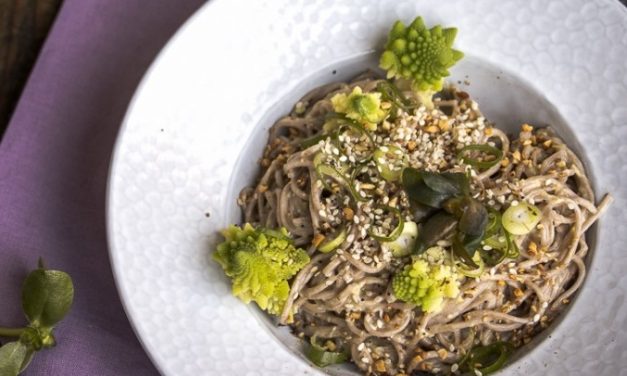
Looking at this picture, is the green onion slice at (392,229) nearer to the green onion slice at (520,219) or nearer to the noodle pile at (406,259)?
the noodle pile at (406,259)

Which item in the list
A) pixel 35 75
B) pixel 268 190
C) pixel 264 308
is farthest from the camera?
A: pixel 35 75

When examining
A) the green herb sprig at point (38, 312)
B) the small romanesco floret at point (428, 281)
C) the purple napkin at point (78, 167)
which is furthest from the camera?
the purple napkin at point (78, 167)

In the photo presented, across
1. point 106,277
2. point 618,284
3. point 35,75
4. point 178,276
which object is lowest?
point 106,277

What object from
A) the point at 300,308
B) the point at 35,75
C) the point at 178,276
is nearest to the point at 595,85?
the point at 300,308

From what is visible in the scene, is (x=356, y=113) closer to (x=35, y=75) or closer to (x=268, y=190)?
(x=268, y=190)

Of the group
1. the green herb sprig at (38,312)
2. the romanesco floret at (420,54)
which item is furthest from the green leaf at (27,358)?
the romanesco floret at (420,54)

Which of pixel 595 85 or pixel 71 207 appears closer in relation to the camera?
pixel 595 85

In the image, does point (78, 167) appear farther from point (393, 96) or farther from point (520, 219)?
point (520, 219)
